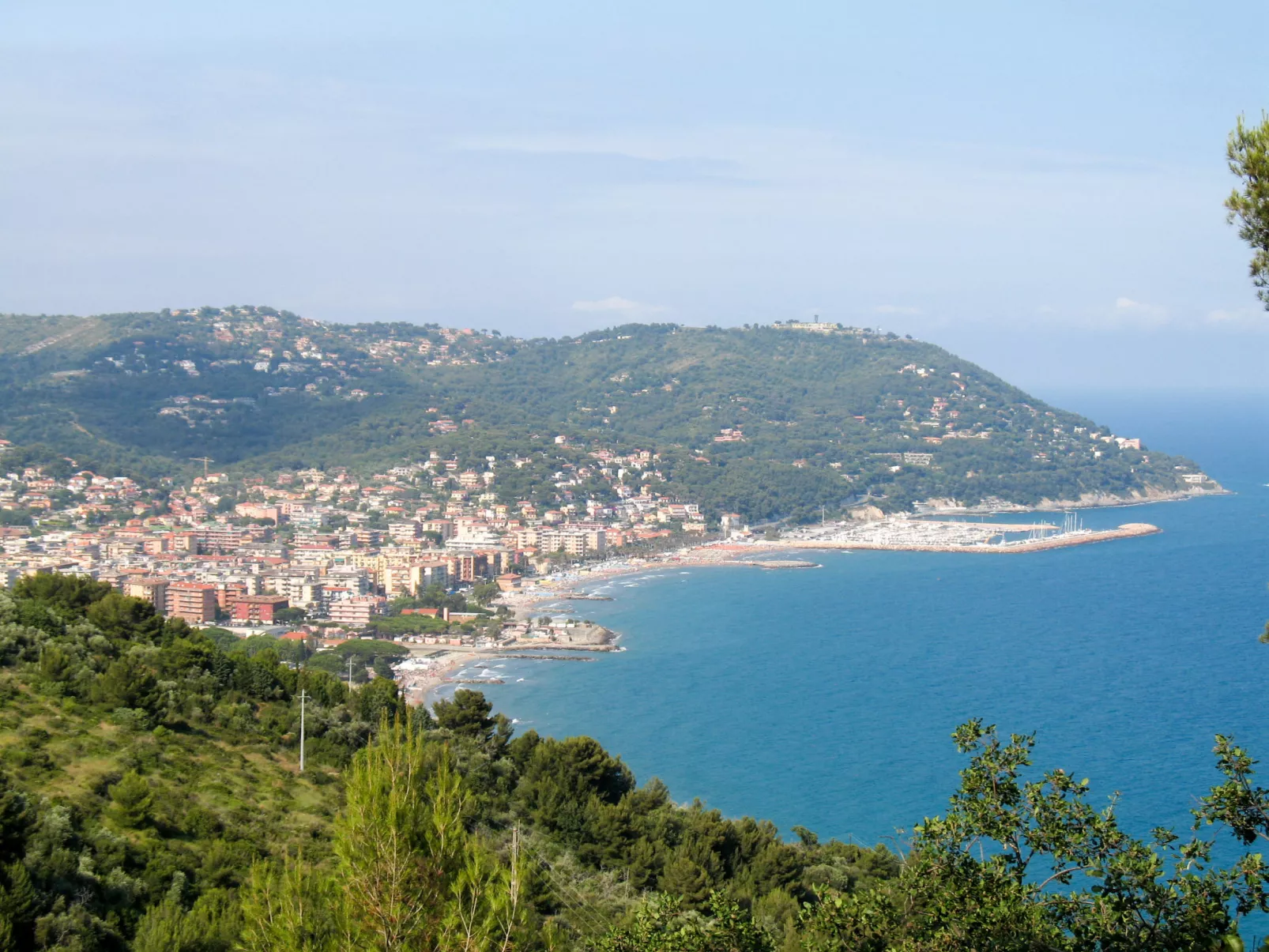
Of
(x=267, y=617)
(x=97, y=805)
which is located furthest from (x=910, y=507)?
(x=97, y=805)

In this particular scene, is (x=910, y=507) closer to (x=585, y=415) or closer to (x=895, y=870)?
(x=585, y=415)

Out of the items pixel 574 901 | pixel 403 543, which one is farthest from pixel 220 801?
pixel 403 543

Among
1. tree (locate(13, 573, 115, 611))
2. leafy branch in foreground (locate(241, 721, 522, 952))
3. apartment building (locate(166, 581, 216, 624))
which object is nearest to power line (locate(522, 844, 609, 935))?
leafy branch in foreground (locate(241, 721, 522, 952))

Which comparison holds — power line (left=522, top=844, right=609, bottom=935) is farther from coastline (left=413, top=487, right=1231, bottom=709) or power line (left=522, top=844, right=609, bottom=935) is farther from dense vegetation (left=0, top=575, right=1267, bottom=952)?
coastline (left=413, top=487, right=1231, bottom=709)

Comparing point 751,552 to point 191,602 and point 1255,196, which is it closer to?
point 191,602

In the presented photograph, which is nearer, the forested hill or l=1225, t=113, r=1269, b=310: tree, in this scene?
l=1225, t=113, r=1269, b=310: tree

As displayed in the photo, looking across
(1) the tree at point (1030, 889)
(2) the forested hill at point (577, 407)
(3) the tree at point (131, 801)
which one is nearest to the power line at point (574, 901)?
(3) the tree at point (131, 801)
